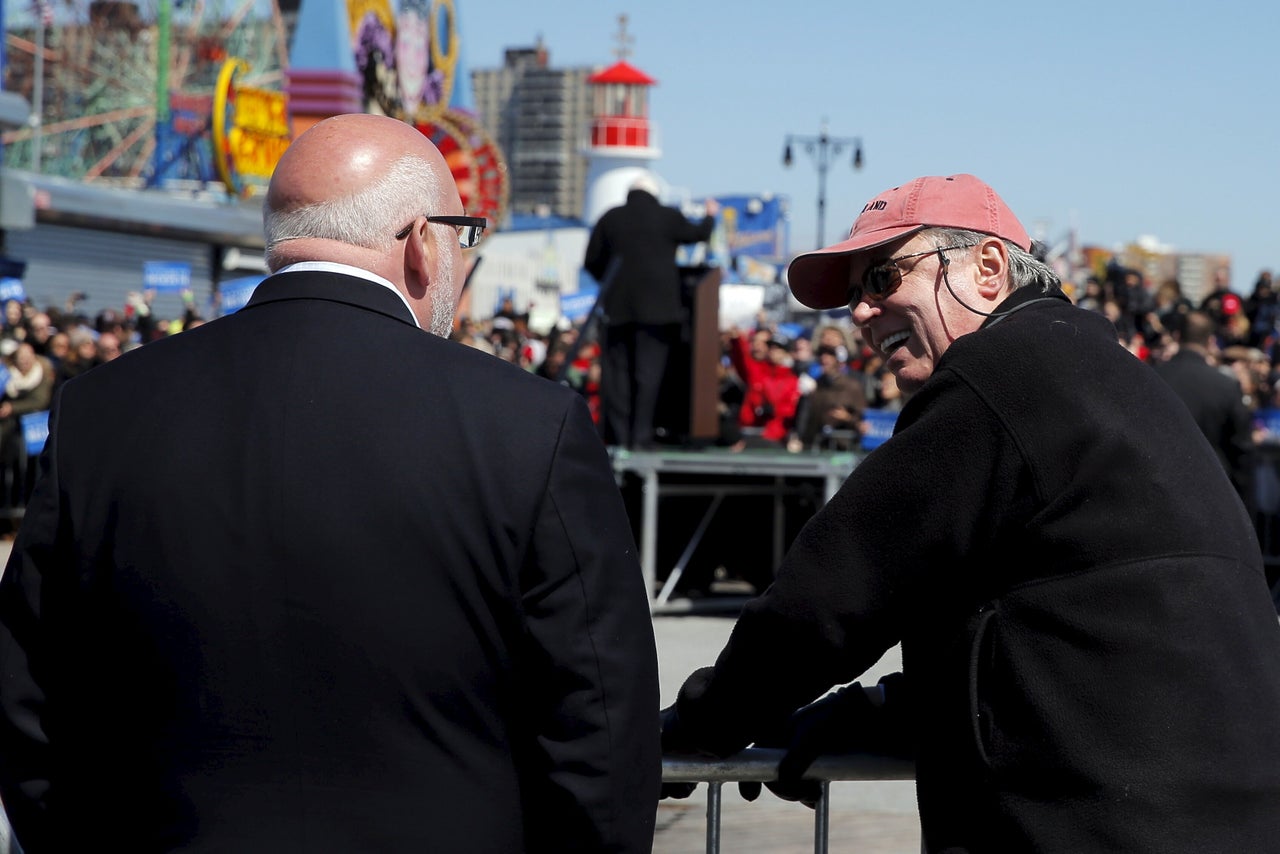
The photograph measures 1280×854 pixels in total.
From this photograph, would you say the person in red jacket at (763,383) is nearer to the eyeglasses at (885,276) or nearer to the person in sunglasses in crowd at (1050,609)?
the eyeglasses at (885,276)

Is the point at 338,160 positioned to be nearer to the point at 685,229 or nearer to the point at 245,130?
the point at 685,229

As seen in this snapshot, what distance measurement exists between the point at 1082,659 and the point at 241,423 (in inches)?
42.3

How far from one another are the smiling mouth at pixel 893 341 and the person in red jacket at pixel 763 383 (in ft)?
40.5

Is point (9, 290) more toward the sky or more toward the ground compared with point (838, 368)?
more toward the sky

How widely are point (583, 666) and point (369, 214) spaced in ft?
2.17

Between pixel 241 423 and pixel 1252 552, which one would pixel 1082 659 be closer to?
pixel 1252 552

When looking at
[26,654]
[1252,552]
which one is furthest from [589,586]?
[1252,552]

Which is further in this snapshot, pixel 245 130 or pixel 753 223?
pixel 753 223

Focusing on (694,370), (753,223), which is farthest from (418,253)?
(753,223)

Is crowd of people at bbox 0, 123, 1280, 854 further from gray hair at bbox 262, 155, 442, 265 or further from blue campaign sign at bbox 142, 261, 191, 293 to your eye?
blue campaign sign at bbox 142, 261, 191, 293

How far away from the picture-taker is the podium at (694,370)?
1120 cm

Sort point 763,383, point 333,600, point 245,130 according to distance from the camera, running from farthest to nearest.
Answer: point 245,130 → point 763,383 → point 333,600

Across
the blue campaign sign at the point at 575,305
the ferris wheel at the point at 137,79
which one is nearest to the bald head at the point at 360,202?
the blue campaign sign at the point at 575,305

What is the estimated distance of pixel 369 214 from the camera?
6.82ft
